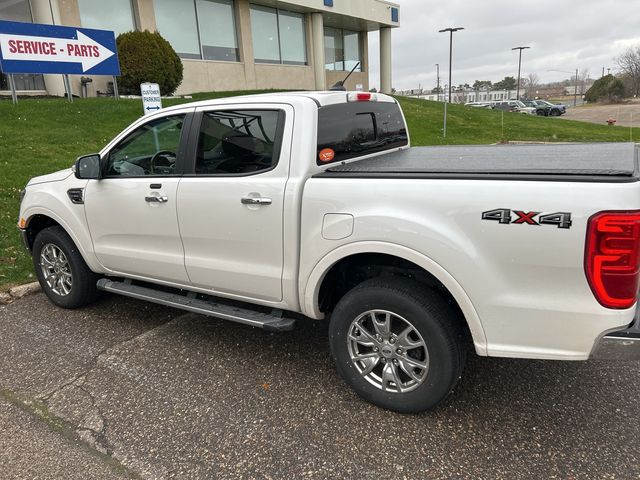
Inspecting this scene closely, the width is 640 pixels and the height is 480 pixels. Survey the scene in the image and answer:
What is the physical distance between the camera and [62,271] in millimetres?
4617

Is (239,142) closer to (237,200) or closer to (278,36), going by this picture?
(237,200)

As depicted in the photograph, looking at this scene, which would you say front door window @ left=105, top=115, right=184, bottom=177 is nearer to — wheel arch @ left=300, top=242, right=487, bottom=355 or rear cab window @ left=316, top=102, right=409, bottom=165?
rear cab window @ left=316, top=102, right=409, bottom=165

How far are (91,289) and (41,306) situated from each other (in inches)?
24.3

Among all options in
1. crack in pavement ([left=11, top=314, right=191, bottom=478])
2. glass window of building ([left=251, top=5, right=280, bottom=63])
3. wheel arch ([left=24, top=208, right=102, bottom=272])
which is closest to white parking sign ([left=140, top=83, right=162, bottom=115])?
wheel arch ([left=24, top=208, right=102, bottom=272])

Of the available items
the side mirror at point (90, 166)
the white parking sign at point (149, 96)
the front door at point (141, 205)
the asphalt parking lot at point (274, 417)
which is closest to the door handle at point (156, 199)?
the front door at point (141, 205)

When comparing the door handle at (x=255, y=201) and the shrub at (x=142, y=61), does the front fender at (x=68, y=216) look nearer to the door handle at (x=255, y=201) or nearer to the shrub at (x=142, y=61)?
the door handle at (x=255, y=201)

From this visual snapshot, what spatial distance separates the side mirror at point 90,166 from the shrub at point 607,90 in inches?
2992

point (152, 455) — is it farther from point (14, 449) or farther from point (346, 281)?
point (346, 281)

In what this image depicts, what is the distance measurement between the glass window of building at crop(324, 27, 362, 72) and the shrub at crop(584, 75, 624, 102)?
50.5m

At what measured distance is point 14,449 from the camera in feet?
9.07

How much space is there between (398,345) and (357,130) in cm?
156

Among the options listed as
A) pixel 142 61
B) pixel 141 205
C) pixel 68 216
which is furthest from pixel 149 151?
pixel 142 61

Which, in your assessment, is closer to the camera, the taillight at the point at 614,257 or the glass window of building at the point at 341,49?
the taillight at the point at 614,257

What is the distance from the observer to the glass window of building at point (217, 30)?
21.0 meters
